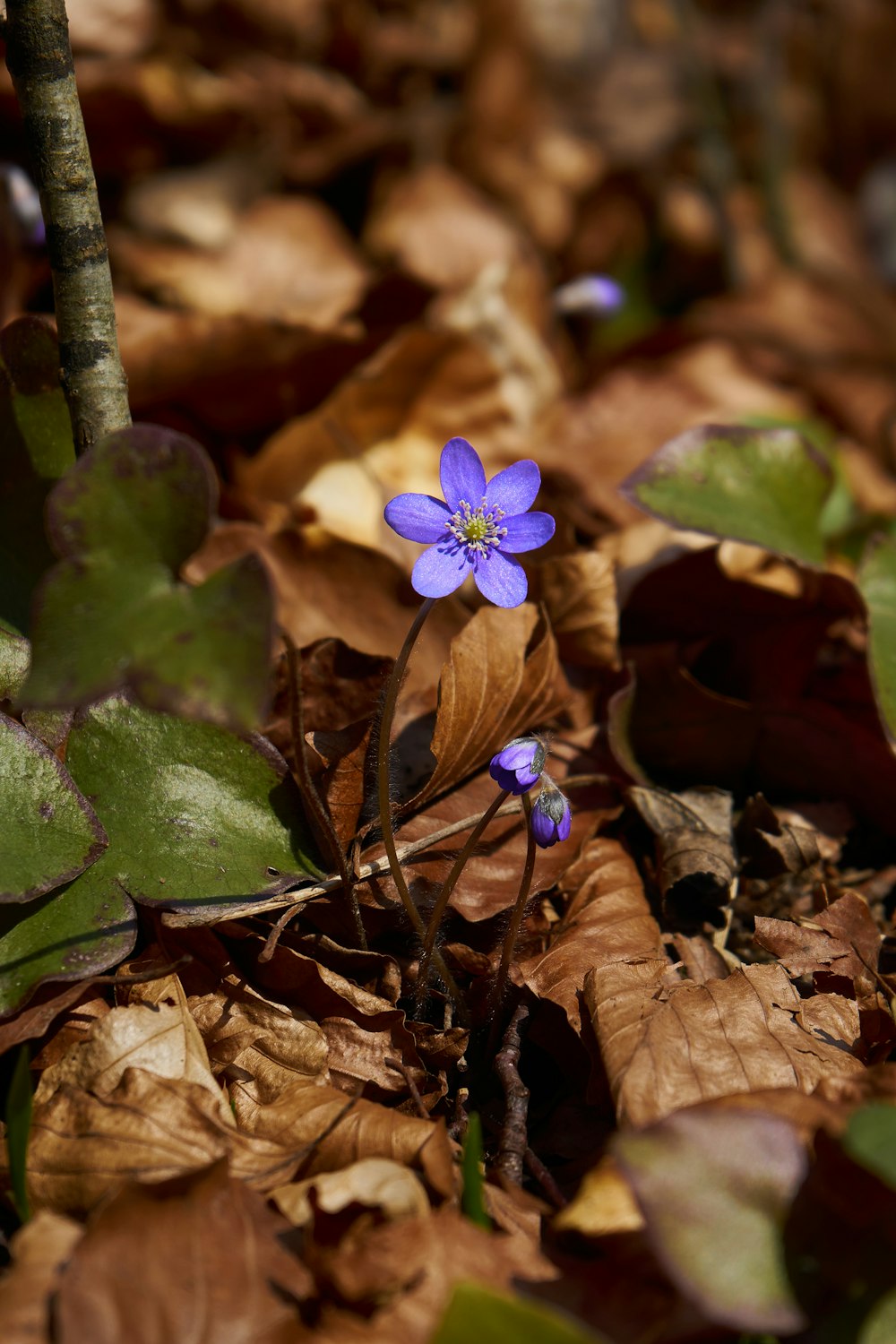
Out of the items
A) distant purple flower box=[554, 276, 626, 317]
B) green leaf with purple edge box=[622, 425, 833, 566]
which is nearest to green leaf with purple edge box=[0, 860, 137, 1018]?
green leaf with purple edge box=[622, 425, 833, 566]

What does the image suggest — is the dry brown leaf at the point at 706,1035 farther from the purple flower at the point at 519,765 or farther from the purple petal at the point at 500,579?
the purple petal at the point at 500,579

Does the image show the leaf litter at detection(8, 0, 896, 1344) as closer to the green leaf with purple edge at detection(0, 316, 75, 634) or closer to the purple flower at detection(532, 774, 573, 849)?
the green leaf with purple edge at detection(0, 316, 75, 634)

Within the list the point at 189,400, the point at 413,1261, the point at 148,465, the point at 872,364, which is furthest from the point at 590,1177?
the point at 872,364

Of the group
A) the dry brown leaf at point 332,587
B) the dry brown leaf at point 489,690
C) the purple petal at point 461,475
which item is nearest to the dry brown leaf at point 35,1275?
the dry brown leaf at point 489,690

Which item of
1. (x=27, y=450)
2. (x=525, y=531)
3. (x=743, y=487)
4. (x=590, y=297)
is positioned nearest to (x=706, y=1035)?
(x=525, y=531)

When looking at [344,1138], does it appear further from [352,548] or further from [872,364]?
[872,364]

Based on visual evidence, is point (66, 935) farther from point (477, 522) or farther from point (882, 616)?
point (882, 616)

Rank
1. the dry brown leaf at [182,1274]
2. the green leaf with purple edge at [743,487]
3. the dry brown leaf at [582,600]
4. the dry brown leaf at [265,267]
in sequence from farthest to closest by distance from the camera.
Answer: the dry brown leaf at [265,267] → the dry brown leaf at [582,600] → the green leaf with purple edge at [743,487] → the dry brown leaf at [182,1274]

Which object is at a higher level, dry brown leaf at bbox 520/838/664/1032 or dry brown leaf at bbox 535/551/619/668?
dry brown leaf at bbox 535/551/619/668
